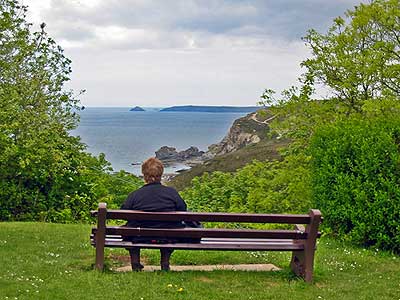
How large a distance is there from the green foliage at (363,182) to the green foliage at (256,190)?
4608mm

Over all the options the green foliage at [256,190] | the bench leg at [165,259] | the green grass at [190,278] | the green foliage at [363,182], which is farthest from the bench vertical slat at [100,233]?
the green foliage at [256,190]

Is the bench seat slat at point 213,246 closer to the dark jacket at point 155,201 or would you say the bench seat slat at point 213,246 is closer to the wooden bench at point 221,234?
the wooden bench at point 221,234

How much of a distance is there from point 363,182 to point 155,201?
3.49 metres

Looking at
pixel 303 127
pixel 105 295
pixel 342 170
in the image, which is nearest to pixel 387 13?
pixel 303 127

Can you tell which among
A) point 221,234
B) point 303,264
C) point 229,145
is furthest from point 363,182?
point 229,145

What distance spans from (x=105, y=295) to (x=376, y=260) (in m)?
3.88

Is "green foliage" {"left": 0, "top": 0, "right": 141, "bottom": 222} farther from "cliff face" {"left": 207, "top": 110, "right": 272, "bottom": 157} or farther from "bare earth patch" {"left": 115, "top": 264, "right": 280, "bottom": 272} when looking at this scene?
"cliff face" {"left": 207, "top": 110, "right": 272, "bottom": 157}

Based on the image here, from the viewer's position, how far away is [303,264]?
6555 millimetres

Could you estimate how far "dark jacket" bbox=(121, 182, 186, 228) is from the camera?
654 cm

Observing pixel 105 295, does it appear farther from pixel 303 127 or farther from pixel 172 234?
pixel 303 127

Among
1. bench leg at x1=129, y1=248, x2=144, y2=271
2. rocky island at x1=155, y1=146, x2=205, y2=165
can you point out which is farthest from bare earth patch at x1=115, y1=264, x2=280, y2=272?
rocky island at x1=155, y1=146, x2=205, y2=165

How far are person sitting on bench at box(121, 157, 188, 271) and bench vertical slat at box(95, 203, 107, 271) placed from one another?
1.08ft

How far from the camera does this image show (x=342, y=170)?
9234 millimetres

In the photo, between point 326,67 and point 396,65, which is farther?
point 326,67
